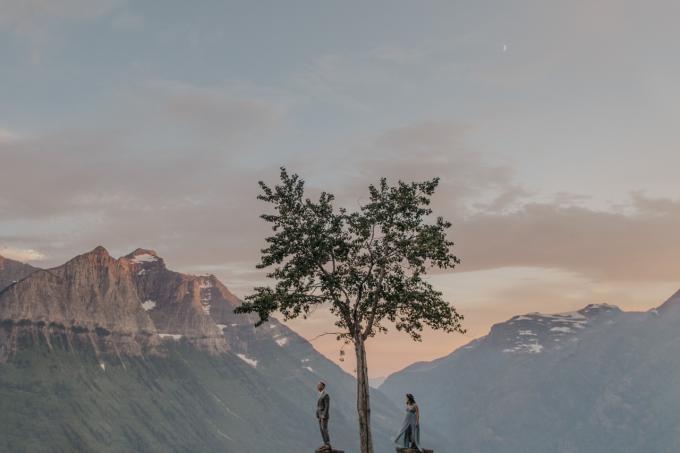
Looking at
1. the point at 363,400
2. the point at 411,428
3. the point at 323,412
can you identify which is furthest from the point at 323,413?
the point at 363,400

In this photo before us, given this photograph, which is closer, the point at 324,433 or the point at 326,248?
the point at 324,433

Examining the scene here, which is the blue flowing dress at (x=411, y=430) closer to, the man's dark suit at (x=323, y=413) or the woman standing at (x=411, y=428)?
the woman standing at (x=411, y=428)

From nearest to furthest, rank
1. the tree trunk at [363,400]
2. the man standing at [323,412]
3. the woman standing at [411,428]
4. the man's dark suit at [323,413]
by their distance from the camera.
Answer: the woman standing at [411,428], the man standing at [323,412], the man's dark suit at [323,413], the tree trunk at [363,400]

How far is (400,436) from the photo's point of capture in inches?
1743

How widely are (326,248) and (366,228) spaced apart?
10.4ft

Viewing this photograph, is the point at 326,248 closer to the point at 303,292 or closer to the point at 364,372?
the point at 303,292

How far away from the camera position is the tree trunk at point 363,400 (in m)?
49.1

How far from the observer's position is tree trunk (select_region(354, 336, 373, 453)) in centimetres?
4912

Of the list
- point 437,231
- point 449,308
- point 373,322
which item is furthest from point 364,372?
point 437,231

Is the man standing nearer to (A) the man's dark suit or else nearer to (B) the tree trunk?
(A) the man's dark suit

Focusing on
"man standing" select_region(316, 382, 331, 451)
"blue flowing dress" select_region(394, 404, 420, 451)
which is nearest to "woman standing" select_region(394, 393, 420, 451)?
"blue flowing dress" select_region(394, 404, 420, 451)

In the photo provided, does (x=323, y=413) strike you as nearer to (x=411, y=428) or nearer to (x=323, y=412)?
(x=323, y=412)

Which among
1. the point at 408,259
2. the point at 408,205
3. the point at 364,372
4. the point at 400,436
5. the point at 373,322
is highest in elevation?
the point at 408,205

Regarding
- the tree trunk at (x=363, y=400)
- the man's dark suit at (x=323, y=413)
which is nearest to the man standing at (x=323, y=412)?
the man's dark suit at (x=323, y=413)
